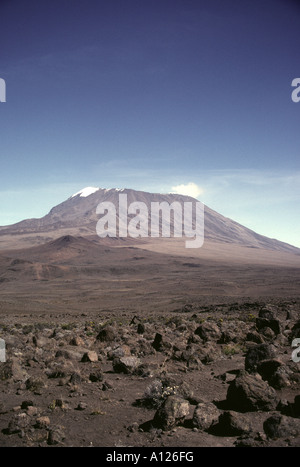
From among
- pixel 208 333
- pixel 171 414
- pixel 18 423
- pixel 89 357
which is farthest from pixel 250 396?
pixel 208 333

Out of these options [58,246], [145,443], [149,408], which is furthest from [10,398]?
[58,246]

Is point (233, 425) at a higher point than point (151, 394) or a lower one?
higher

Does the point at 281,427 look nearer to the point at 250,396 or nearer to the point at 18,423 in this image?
the point at 250,396

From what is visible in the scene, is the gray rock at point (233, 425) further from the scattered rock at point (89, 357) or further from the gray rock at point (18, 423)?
the scattered rock at point (89, 357)

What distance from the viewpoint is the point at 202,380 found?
870 cm

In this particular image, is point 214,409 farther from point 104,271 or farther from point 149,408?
point 104,271

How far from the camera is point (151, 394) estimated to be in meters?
7.00

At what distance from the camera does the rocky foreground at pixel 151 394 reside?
18.3ft

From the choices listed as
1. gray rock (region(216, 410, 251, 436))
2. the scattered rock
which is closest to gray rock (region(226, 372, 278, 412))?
gray rock (region(216, 410, 251, 436))

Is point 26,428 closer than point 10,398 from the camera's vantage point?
Yes

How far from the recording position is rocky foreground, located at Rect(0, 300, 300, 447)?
558 cm

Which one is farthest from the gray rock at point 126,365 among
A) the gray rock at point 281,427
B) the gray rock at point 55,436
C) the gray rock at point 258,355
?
the gray rock at point 281,427

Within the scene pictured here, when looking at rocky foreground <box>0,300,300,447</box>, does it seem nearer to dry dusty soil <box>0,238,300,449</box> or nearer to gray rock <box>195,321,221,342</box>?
dry dusty soil <box>0,238,300,449</box>

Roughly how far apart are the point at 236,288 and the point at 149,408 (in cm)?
4844
